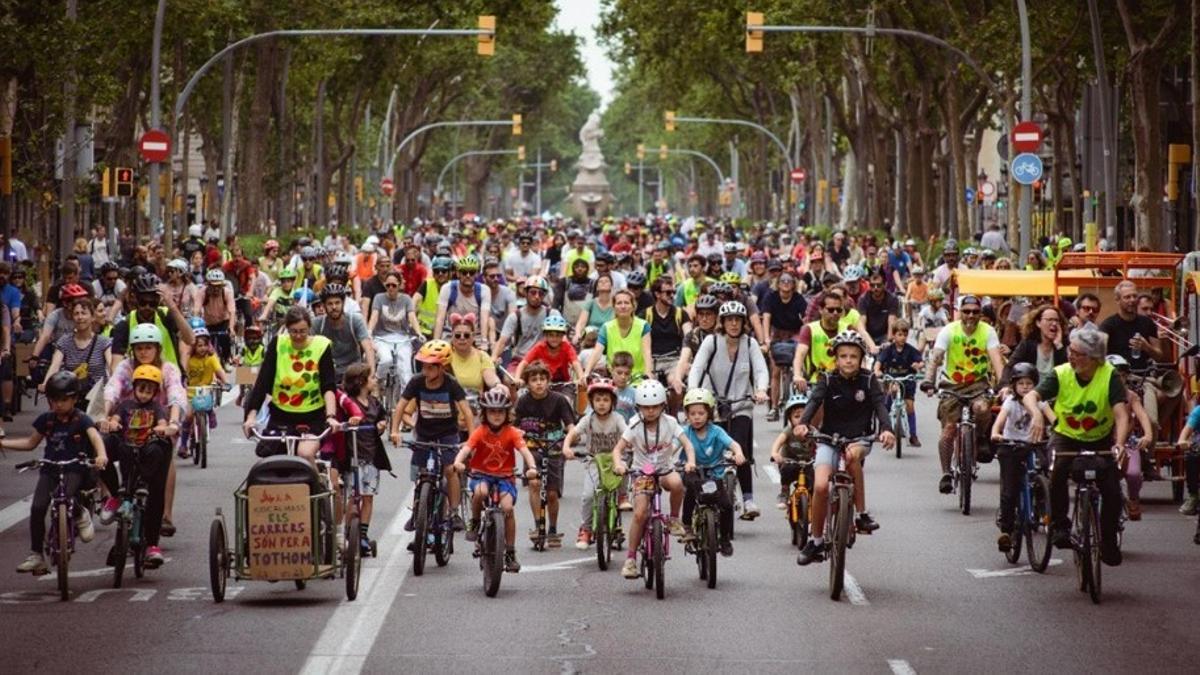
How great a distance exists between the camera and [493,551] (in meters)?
14.9

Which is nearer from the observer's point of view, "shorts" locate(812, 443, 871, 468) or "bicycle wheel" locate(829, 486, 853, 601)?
"bicycle wheel" locate(829, 486, 853, 601)

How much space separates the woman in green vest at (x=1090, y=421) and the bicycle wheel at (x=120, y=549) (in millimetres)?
5371

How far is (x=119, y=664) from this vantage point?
12383 mm

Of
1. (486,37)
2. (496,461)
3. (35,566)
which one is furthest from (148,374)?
(486,37)

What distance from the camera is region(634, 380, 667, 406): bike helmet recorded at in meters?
15.4

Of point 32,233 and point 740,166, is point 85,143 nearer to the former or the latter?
point 32,233

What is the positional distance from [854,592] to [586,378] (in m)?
4.85

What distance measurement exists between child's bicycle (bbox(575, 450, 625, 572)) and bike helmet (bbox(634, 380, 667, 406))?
2.06ft

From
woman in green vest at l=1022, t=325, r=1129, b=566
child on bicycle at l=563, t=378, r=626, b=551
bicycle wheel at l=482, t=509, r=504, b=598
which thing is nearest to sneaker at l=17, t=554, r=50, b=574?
bicycle wheel at l=482, t=509, r=504, b=598

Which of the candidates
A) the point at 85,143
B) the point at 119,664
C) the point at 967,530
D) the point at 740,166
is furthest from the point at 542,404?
the point at 740,166

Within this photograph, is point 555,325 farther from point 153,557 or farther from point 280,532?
point 280,532

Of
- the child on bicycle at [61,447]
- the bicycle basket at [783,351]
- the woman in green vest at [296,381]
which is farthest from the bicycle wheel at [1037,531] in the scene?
the bicycle basket at [783,351]

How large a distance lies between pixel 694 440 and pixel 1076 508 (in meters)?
2.55

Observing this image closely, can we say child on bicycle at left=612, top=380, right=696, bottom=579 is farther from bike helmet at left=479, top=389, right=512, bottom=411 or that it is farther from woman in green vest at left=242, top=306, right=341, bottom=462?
woman in green vest at left=242, top=306, right=341, bottom=462
